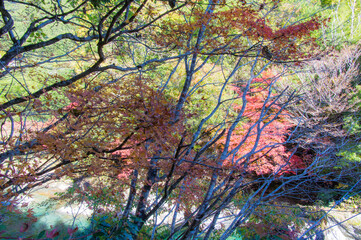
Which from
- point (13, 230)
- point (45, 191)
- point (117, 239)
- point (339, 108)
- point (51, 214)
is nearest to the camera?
point (117, 239)

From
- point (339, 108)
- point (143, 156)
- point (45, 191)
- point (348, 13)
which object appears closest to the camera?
point (143, 156)

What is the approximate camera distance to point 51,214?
6441 mm

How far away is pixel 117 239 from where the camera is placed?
2.35 metres

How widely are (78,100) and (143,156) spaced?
990 mm

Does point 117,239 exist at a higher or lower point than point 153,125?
lower

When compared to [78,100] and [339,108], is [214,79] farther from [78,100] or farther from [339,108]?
[78,100]

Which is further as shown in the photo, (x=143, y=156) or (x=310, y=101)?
(x=310, y=101)

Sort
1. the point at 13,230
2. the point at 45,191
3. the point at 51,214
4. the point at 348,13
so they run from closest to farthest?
the point at 13,230 < the point at 51,214 < the point at 45,191 < the point at 348,13

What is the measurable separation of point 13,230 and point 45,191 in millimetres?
2660

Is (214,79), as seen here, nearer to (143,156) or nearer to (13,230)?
(143,156)

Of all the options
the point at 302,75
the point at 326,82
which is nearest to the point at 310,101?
the point at 326,82

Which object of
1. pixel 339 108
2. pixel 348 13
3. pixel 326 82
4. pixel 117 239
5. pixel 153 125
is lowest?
pixel 117 239

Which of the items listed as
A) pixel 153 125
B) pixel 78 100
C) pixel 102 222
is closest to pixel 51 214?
pixel 102 222

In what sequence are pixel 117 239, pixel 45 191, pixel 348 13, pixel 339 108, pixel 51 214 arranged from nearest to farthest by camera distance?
pixel 117 239
pixel 51 214
pixel 339 108
pixel 45 191
pixel 348 13
